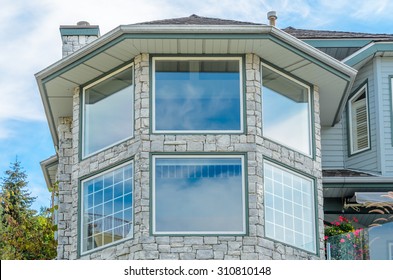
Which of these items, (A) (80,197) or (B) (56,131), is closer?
(A) (80,197)

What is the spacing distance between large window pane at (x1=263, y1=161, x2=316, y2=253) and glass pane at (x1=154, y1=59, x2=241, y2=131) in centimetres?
135

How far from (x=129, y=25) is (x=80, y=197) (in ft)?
12.3

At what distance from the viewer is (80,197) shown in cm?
2077

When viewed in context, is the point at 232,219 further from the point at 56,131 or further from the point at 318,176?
the point at 56,131

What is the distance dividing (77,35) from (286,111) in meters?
5.73

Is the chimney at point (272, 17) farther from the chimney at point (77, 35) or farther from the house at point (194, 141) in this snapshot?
the chimney at point (77, 35)

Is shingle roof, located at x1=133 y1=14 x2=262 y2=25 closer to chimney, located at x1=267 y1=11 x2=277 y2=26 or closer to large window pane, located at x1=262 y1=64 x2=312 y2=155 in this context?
large window pane, located at x1=262 y1=64 x2=312 y2=155

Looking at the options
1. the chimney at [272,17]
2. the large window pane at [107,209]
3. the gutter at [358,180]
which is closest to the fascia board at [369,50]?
the chimney at [272,17]

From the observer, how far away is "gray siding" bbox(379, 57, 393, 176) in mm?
23953

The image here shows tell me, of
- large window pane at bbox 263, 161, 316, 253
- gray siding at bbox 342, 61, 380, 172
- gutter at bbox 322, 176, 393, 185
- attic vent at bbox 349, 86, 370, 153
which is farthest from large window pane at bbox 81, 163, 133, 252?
attic vent at bbox 349, 86, 370, 153

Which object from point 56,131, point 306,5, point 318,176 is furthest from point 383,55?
point 56,131
